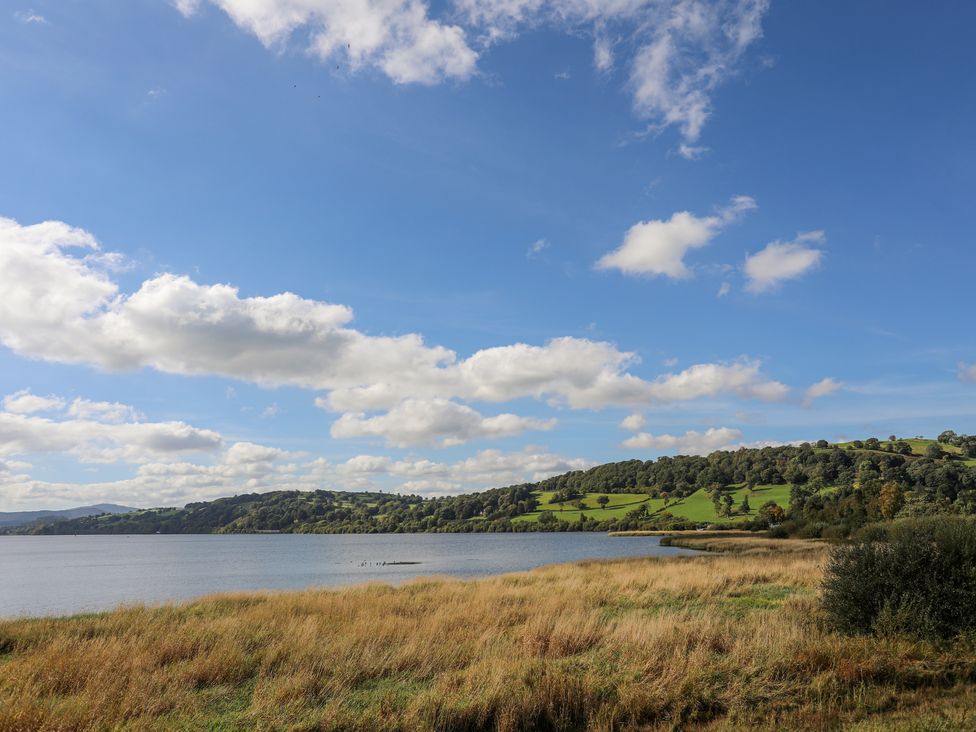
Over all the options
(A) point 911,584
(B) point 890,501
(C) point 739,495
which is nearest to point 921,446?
(C) point 739,495

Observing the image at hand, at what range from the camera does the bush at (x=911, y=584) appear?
11.6 m

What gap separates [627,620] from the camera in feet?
48.3

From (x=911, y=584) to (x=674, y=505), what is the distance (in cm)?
14495

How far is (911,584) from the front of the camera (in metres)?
12.3

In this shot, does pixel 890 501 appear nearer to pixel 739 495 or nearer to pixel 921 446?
pixel 739 495

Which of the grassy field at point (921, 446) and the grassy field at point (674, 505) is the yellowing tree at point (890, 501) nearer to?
the grassy field at point (674, 505)

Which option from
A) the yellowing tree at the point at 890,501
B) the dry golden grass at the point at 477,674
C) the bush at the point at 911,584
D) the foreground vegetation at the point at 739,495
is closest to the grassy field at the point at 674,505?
the foreground vegetation at the point at 739,495

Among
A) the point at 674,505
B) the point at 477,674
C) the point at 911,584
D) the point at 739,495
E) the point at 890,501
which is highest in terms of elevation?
the point at 911,584

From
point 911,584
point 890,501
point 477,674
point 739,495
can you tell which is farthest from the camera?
point 739,495

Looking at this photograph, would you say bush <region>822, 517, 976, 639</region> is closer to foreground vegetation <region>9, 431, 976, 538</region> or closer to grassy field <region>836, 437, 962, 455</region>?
foreground vegetation <region>9, 431, 976, 538</region>

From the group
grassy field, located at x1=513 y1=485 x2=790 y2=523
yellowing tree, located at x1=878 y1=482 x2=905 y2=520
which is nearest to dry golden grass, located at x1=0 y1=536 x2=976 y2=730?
yellowing tree, located at x1=878 y1=482 x2=905 y2=520

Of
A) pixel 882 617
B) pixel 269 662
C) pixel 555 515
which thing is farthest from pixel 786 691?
pixel 555 515

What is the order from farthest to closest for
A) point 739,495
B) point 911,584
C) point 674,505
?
point 674,505, point 739,495, point 911,584

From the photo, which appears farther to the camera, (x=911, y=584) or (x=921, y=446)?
(x=921, y=446)
